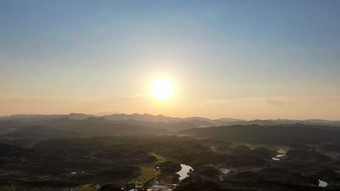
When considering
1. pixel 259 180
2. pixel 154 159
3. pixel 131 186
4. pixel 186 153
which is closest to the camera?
pixel 131 186

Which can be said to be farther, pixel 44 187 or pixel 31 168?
pixel 31 168

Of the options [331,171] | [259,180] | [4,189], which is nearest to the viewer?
[4,189]

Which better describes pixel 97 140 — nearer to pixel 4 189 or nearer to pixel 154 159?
pixel 154 159

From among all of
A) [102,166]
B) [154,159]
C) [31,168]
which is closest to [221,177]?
[154,159]

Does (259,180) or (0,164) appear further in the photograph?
(0,164)

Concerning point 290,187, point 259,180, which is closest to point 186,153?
point 259,180

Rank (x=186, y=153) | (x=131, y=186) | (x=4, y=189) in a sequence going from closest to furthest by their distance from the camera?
1. (x=4, y=189)
2. (x=131, y=186)
3. (x=186, y=153)

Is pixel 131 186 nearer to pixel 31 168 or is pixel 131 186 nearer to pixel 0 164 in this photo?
pixel 31 168

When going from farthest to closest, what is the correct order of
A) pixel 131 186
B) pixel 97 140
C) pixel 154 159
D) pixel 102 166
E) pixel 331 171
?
pixel 97 140
pixel 154 159
pixel 102 166
pixel 331 171
pixel 131 186

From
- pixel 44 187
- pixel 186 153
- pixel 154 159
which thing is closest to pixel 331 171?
pixel 186 153
